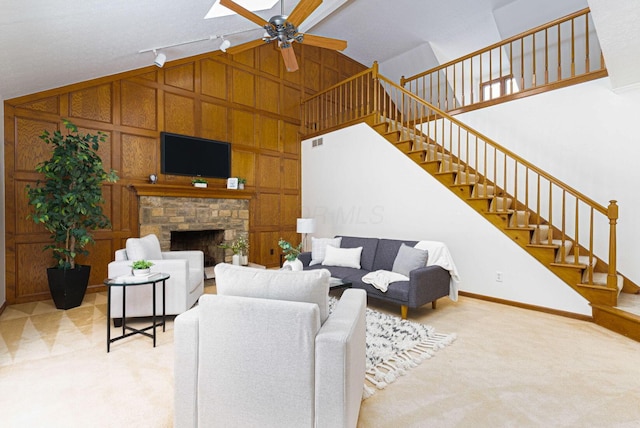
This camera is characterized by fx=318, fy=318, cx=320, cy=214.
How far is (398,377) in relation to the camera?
2.22 m

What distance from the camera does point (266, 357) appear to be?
1.43m

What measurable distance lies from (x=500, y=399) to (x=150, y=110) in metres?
5.54

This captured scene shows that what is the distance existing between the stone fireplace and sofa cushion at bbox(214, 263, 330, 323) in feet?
12.3

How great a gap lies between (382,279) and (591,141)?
3.15 m

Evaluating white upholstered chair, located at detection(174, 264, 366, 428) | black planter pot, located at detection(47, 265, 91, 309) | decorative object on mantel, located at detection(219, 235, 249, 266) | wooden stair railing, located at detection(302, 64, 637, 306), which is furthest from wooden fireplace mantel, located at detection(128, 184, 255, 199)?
white upholstered chair, located at detection(174, 264, 366, 428)

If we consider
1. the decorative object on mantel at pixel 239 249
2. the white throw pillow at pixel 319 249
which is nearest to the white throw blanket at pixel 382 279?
the white throw pillow at pixel 319 249

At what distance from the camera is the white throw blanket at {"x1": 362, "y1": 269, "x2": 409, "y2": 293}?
11.2 ft

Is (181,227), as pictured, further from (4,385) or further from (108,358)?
(4,385)

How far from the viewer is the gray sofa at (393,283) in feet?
10.7

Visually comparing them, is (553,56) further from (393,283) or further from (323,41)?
(393,283)

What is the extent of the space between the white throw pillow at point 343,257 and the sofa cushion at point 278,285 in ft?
8.82

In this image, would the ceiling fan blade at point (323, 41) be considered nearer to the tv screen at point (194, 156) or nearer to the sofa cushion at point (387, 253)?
the sofa cushion at point (387, 253)

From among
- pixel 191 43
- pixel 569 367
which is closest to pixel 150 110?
pixel 191 43

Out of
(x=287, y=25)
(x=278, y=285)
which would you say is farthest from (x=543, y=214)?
(x=278, y=285)
